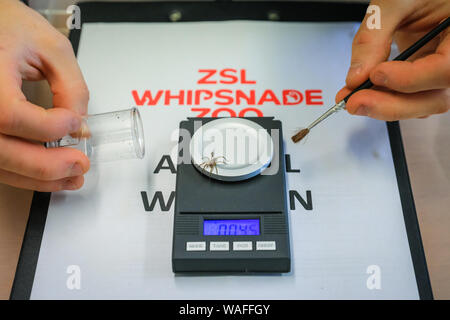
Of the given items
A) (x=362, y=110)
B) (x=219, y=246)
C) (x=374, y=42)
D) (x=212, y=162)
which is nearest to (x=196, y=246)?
(x=219, y=246)

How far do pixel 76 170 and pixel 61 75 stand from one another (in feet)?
0.60

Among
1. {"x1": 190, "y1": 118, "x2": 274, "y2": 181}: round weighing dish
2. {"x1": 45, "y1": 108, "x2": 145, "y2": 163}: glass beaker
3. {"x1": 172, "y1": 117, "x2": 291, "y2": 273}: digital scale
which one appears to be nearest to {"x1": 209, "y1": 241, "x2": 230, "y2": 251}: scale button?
{"x1": 172, "y1": 117, "x2": 291, "y2": 273}: digital scale

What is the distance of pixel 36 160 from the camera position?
2.04 feet

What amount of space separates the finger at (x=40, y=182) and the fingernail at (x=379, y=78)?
0.53 metres

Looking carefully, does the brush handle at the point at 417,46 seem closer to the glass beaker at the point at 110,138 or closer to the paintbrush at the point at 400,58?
the paintbrush at the point at 400,58

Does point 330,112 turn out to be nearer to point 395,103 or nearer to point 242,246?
point 395,103

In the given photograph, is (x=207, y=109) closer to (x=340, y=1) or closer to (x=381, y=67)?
(x=381, y=67)

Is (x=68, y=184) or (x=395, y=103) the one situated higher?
(x=395, y=103)

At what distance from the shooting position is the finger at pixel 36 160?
619 millimetres

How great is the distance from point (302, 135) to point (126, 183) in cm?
34

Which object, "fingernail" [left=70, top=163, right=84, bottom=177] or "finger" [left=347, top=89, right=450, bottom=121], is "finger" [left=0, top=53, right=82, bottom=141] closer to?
"fingernail" [left=70, top=163, right=84, bottom=177]

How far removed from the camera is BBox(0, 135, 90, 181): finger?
2.03ft

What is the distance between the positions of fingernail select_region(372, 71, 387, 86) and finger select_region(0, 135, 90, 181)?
20.0 inches

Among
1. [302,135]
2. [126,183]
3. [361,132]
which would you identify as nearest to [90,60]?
[126,183]
